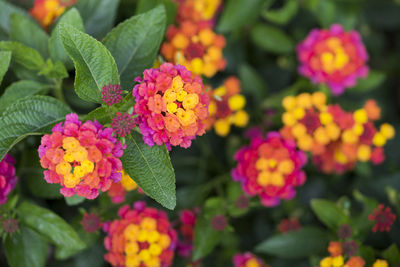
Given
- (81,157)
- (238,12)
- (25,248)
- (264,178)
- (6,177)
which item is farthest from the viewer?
(238,12)

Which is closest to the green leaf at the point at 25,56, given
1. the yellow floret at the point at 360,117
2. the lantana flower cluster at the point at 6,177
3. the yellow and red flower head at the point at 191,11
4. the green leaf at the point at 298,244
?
the lantana flower cluster at the point at 6,177

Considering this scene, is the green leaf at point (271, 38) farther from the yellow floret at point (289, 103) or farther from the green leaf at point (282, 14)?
the yellow floret at point (289, 103)

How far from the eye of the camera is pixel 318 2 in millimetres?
1809

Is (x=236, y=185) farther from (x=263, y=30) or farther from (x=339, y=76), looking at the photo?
(x=263, y=30)

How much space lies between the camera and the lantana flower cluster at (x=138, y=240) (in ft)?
4.09

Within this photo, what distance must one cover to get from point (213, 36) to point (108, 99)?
69cm

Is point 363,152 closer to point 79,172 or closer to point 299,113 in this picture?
point 299,113

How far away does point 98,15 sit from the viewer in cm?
135

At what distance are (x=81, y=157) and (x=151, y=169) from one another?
18 centimetres

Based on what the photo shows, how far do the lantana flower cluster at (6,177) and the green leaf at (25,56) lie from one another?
0.27m

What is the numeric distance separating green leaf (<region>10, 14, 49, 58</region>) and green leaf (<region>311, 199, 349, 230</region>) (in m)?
1.02

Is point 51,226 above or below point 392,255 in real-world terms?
above

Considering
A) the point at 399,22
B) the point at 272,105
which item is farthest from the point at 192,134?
the point at 399,22

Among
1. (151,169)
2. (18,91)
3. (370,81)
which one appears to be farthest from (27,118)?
(370,81)
